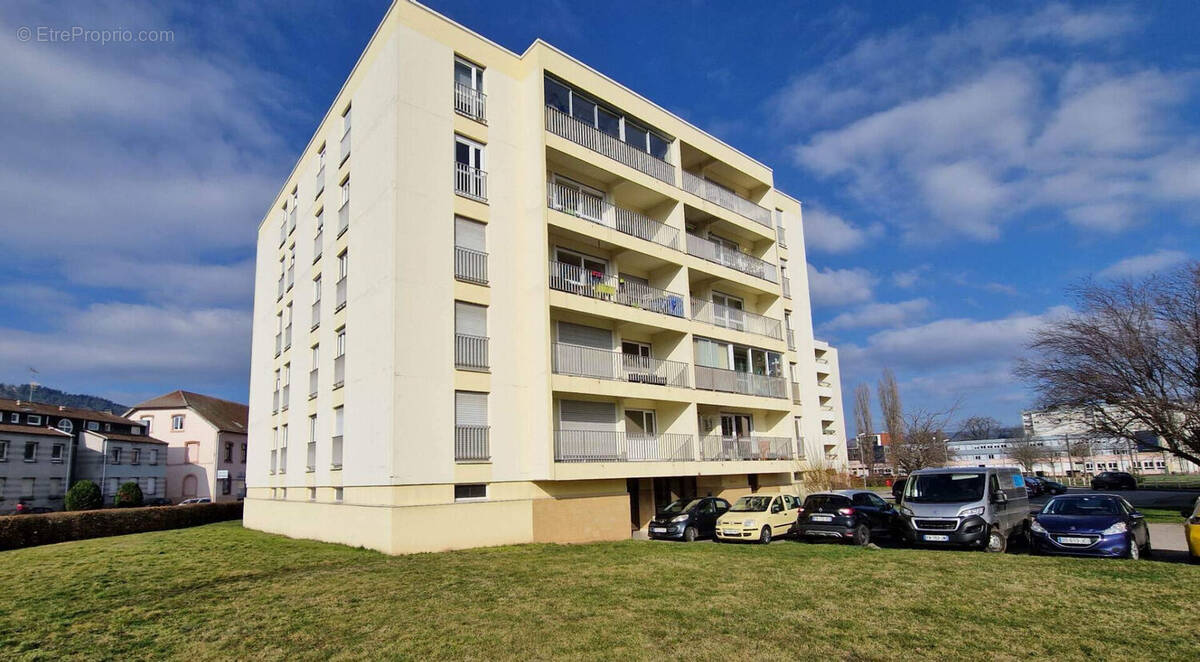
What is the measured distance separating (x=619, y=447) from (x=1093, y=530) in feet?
40.0

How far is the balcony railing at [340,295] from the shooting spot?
21481 mm

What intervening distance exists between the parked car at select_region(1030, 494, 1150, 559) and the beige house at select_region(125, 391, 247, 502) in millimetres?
65821

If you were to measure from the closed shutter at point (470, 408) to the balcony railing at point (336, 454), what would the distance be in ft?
16.0

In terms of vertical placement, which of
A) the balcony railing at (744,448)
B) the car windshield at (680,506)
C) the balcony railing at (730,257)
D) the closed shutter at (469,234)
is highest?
the balcony railing at (730,257)

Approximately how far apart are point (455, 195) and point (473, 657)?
1424 centimetres

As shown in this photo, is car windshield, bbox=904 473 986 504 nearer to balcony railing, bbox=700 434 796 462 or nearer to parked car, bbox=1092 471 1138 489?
balcony railing, bbox=700 434 796 462

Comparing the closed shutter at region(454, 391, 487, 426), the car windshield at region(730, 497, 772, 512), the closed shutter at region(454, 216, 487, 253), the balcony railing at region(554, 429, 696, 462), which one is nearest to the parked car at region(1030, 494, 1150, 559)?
the car windshield at region(730, 497, 772, 512)

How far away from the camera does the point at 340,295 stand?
2177cm

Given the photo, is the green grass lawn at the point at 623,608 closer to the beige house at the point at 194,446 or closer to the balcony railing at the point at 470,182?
the balcony railing at the point at 470,182

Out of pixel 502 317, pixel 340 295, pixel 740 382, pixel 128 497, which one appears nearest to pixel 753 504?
pixel 740 382

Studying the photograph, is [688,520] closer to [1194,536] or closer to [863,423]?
[1194,536]

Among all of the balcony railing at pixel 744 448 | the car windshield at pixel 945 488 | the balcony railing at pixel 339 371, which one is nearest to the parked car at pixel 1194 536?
the car windshield at pixel 945 488

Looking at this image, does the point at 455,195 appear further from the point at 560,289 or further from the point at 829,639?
the point at 829,639

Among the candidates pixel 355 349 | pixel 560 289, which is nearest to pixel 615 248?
pixel 560 289
